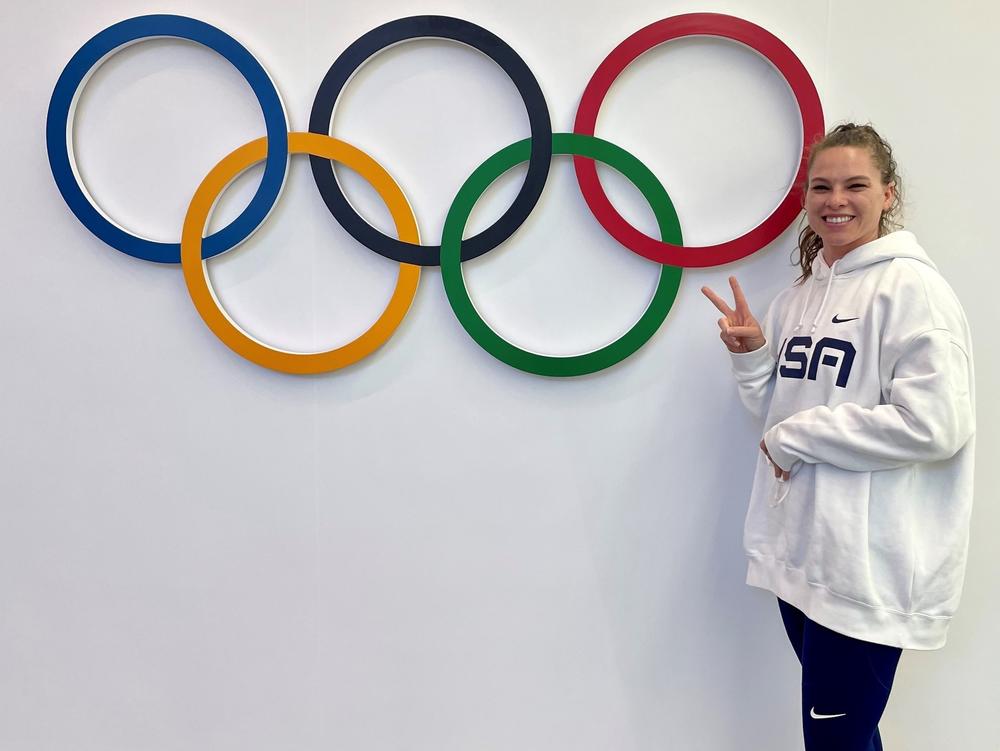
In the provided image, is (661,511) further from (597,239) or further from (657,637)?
(597,239)

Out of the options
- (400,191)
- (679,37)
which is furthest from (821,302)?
(400,191)

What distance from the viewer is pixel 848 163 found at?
3.85 feet

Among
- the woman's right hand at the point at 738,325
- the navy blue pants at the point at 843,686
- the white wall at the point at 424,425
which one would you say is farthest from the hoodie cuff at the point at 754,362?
the navy blue pants at the point at 843,686

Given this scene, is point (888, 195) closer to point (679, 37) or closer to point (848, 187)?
point (848, 187)

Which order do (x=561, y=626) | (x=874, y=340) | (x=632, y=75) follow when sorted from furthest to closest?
(x=561, y=626), (x=632, y=75), (x=874, y=340)

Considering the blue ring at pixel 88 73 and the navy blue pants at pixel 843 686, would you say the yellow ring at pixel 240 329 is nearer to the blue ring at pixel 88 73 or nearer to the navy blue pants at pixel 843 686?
the blue ring at pixel 88 73

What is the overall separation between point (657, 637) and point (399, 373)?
2.35 feet

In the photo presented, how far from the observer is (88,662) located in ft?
5.02

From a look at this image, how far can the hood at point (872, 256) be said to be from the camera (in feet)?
3.79

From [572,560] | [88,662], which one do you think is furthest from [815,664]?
[88,662]

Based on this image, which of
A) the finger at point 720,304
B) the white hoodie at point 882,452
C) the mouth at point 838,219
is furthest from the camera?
the finger at point 720,304

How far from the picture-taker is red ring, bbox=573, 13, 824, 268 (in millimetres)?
1325

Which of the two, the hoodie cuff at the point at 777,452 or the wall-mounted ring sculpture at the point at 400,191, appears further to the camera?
the wall-mounted ring sculpture at the point at 400,191

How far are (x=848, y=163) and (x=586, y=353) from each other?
0.53m
